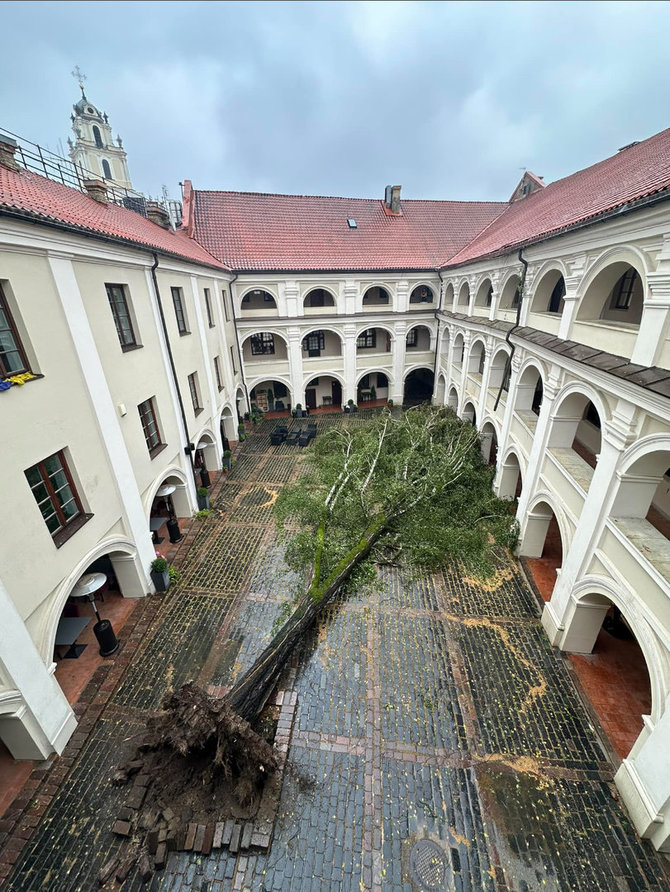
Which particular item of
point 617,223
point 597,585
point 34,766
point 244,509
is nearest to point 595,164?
point 617,223

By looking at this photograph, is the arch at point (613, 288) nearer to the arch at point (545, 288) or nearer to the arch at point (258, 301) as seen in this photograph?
the arch at point (545, 288)

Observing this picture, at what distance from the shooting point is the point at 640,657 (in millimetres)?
9492

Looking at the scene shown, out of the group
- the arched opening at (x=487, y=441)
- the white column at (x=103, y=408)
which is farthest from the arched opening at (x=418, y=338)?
the white column at (x=103, y=408)

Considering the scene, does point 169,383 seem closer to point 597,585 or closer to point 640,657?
point 597,585

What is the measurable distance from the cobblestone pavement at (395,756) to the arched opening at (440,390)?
606 inches

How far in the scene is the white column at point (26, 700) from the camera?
630cm

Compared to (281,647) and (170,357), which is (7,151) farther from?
(281,647)

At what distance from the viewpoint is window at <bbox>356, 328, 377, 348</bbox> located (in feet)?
87.6

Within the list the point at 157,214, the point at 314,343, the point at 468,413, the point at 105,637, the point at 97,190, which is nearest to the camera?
the point at 105,637

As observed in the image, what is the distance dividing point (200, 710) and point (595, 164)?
21034mm

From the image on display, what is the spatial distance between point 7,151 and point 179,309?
617 cm

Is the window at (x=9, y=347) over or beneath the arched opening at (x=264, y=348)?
over

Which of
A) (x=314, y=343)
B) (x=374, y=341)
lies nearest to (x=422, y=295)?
(x=374, y=341)

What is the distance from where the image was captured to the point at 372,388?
92.3ft
